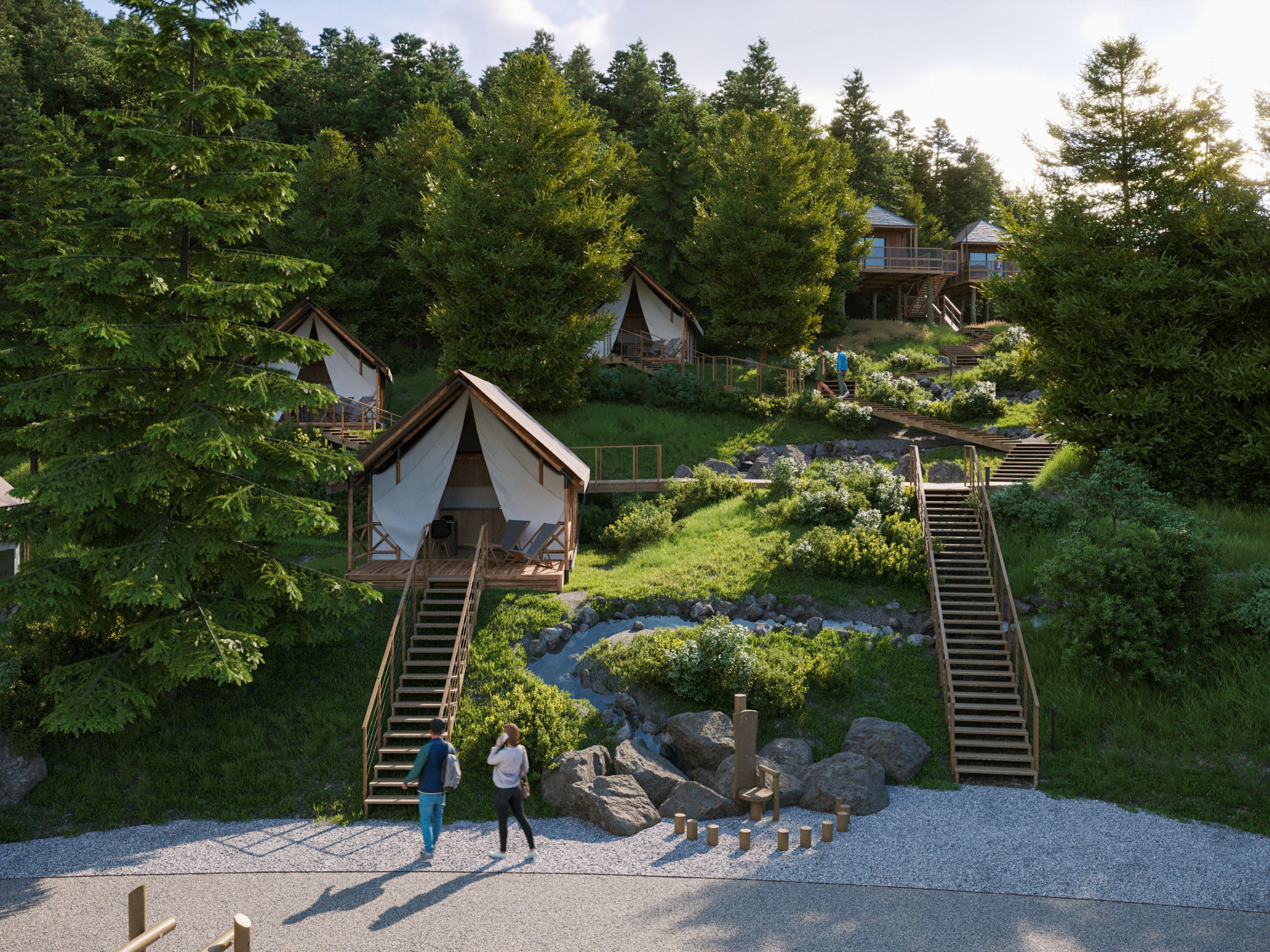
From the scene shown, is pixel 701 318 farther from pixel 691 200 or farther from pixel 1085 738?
pixel 1085 738

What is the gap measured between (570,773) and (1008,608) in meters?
9.59

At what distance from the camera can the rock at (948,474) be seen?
932 inches

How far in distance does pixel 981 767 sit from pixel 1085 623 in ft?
10.9

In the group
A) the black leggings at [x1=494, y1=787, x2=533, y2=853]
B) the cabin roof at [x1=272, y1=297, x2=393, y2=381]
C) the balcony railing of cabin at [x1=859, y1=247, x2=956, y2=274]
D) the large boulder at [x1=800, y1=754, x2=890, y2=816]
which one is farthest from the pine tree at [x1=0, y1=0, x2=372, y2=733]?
the balcony railing of cabin at [x1=859, y1=247, x2=956, y2=274]

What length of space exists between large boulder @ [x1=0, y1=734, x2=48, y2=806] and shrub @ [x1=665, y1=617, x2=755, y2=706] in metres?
9.93

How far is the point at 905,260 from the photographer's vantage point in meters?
45.1

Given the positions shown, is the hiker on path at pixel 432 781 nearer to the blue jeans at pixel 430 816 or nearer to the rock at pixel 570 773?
the blue jeans at pixel 430 816

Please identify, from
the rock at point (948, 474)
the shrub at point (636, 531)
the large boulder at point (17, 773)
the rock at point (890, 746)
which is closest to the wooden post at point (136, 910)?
the large boulder at point (17, 773)

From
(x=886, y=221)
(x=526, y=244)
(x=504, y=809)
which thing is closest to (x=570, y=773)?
(x=504, y=809)

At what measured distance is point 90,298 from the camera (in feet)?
39.0

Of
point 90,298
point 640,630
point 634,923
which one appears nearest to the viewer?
point 634,923

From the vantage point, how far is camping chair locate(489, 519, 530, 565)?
18391 millimetres

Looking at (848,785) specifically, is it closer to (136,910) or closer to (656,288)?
(136,910)

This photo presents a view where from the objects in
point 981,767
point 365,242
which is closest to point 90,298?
point 981,767
